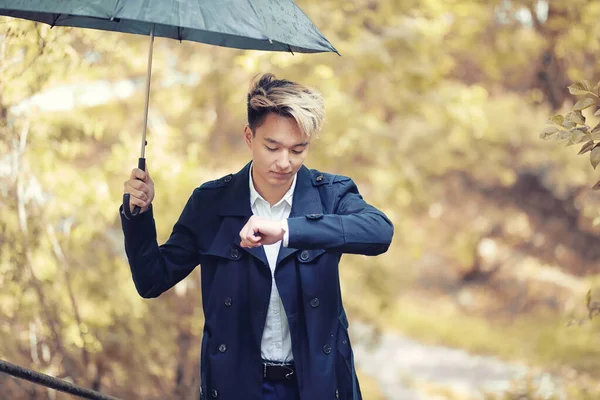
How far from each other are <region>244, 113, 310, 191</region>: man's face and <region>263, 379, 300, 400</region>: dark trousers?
1.81 feet

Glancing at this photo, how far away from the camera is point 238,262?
2248 mm

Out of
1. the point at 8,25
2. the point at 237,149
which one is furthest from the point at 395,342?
the point at 8,25

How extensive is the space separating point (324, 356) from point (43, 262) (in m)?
2.86

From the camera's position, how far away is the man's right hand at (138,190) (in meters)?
2.17

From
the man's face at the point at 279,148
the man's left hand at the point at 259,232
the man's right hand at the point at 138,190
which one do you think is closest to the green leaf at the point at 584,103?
the man's face at the point at 279,148

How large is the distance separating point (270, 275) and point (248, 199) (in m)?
0.24

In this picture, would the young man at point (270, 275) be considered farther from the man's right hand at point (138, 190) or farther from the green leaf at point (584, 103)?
the green leaf at point (584, 103)

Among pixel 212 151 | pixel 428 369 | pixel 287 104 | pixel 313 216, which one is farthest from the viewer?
pixel 428 369

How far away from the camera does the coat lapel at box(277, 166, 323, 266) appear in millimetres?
2229

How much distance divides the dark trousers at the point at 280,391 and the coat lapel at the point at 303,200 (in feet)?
1.09

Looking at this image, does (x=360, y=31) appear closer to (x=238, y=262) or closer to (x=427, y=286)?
(x=238, y=262)

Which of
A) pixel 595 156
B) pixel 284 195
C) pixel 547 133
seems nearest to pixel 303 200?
pixel 284 195

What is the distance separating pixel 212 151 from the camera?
6.12 meters

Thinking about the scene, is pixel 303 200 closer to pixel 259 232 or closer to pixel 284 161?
pixel 284 161
